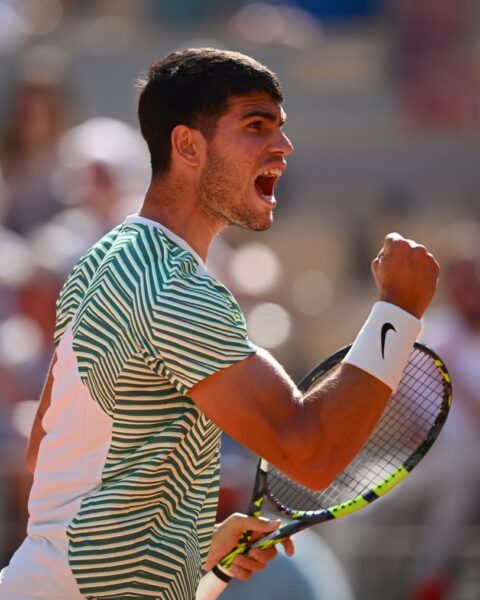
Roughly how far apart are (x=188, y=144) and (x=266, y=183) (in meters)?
0.22

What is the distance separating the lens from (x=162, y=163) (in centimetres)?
339

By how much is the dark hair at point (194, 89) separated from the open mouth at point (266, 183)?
0.16 m

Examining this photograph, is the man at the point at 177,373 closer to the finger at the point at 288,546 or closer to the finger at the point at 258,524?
the finger at the point at 258,524

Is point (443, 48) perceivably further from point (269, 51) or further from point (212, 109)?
point (212, 109)

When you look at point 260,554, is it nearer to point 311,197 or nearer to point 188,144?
point 188,144

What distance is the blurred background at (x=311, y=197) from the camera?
6594 mm

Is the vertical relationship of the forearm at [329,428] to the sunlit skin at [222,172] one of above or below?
below

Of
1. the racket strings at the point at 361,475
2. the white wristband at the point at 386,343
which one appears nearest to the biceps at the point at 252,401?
the white wristband at the point at 386,343

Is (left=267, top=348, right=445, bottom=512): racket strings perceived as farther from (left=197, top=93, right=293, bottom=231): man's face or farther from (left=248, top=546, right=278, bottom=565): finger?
(left=197, top=93, right=293, bottom=231): man's face

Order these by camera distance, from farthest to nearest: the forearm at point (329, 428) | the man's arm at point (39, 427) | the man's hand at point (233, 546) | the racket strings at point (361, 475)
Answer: the racket strings at point (361, 475)
the man's hand at point (233, 546)
the man's arm at point (39, 427)
the forearm at point (329, 428)

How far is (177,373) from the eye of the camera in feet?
10.0

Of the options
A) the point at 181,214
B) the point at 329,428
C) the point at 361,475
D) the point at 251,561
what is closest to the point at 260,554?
the point at 251,561

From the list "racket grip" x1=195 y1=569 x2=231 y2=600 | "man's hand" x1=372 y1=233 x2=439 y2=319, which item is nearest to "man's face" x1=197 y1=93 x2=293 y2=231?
"man's hand" x1=372 y1=233 x2=439 y2=319

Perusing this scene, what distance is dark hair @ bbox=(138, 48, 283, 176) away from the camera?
3.32 m
